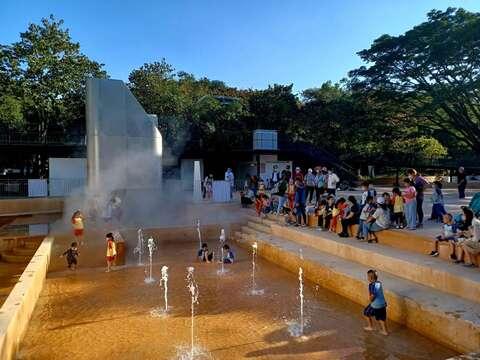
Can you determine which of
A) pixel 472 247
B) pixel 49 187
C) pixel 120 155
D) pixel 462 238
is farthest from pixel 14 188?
pixel 472 247

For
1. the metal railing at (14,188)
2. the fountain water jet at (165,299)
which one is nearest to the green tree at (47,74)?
the metal railing at (14,188)

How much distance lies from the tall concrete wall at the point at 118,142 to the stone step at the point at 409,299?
8.20m

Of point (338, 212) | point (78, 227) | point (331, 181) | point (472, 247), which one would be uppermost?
point (331, 181)

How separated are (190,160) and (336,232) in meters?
17.7

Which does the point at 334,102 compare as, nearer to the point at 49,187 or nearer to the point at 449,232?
the point at 49,187

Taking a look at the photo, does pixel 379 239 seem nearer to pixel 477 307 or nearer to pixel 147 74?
pixel 477 307

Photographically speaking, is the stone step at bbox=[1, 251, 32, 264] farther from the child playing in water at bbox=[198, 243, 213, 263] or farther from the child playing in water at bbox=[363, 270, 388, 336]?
the child playing in water at bbox=[363, 270, 388, 336]

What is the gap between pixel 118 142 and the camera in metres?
16.8

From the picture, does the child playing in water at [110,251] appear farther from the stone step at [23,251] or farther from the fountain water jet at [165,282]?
the stone step at [23,251]

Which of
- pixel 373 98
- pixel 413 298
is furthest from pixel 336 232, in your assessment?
pixel 373 98

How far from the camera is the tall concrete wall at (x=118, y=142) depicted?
16375 millimetres

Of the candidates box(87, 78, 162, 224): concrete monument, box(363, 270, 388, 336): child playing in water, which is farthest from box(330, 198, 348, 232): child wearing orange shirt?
box(87, 78, 162, 224): concrete monument

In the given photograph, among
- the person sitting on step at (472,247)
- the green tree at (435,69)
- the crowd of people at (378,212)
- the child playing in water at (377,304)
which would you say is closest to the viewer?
the child playing in water at (377,304)

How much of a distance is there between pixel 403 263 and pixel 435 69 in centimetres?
2146
